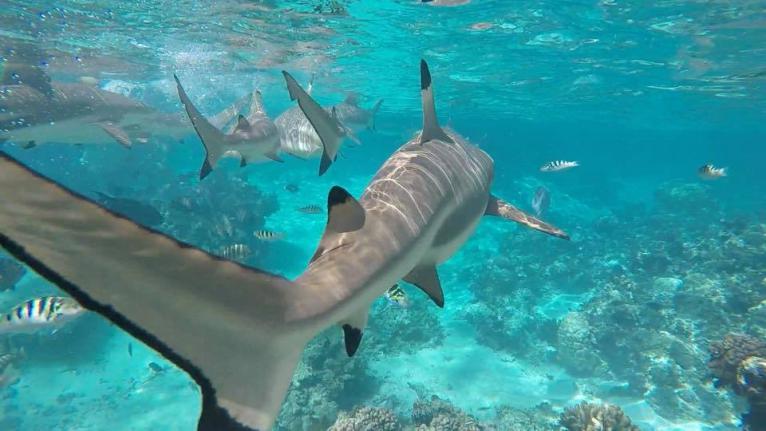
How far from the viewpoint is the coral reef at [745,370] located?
24.1 feet

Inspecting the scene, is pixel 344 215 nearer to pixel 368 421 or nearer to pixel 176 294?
pixel 176 294

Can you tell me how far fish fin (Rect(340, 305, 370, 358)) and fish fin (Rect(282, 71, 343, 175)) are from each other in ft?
8.29

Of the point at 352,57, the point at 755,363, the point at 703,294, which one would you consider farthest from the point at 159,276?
the point at 352,57

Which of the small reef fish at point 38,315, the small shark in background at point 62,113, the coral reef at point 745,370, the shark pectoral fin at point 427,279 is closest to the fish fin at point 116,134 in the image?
the small shark in background at point 62,113

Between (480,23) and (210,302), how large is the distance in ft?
70.5

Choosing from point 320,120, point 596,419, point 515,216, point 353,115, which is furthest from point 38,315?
point 596,419

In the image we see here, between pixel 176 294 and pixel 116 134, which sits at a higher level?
pixel 176 294

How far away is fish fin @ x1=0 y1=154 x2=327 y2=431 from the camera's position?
1.02 meters

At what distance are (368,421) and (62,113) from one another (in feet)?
35.4

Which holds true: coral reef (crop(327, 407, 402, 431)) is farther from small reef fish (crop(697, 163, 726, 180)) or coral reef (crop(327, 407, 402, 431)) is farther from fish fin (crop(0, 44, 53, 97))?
small reef fish (crop(697, 163, 726, 180))

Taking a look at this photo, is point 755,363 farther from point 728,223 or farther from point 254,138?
point 728,223

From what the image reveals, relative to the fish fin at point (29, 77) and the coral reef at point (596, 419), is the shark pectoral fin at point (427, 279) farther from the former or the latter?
the fish fin at point (29, 77)

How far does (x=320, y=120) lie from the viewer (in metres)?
4.50

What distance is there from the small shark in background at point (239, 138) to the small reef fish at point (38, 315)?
417cm
